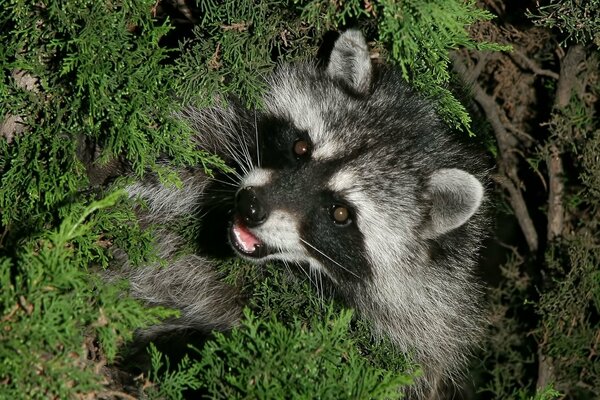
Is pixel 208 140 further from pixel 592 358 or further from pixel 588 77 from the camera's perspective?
pixel 592 358

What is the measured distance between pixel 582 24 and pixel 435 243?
0.88 m

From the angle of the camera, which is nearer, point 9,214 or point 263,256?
point 9,214

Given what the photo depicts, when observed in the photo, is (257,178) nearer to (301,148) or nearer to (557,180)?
(301,148)

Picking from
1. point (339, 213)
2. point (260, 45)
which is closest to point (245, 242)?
point (339, 213)

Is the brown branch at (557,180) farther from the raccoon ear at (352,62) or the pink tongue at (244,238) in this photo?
the pink tongue at (244,238)

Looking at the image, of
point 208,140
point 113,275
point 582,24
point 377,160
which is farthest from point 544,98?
point 113,275

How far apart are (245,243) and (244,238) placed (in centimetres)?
2

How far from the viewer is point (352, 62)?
264 centimetres

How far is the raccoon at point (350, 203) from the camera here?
2.51 m

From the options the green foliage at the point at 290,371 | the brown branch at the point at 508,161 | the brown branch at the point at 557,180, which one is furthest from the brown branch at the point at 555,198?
the green foliage at the point at 290,371

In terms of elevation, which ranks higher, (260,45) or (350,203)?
(260,45)

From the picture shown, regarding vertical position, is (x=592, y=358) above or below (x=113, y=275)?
below

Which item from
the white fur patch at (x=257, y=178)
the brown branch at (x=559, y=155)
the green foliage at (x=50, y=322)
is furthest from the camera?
the brown branch at (x=559, y=155)

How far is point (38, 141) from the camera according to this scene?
229 centimetres
